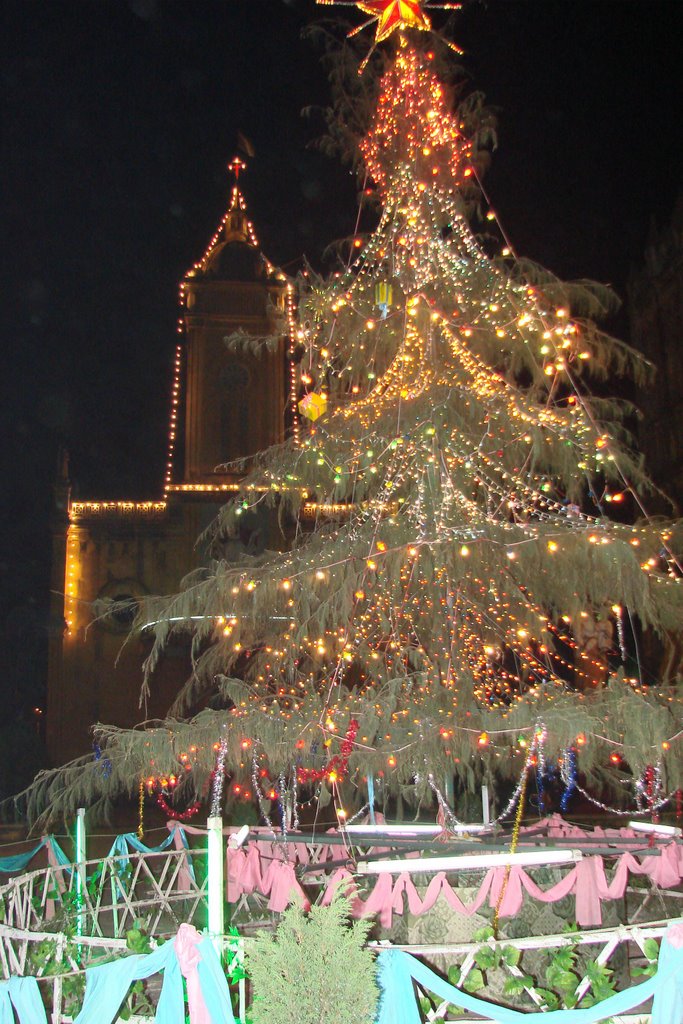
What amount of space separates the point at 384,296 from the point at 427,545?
2.80 metres

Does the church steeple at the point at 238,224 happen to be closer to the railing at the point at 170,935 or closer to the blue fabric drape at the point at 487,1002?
the railing at the point at 170,935

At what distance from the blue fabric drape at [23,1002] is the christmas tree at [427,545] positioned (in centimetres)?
253

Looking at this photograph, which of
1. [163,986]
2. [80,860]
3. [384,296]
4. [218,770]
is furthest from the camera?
[80,860]

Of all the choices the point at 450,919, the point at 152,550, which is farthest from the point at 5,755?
the point at 450,919

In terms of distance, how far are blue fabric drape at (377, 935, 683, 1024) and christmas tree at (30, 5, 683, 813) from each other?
2760 mm

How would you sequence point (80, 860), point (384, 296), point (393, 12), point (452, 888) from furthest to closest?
point (80, 860) < point (384, 296) < point (393, 12) < point (452, 888)

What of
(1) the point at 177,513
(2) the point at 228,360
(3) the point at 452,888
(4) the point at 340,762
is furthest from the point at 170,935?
(2) the point at 228,360

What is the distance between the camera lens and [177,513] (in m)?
34.3

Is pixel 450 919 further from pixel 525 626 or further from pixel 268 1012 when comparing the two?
pixel 268 1012

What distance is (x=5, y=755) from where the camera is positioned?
2966 centimetres

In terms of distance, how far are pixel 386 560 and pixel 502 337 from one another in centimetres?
280

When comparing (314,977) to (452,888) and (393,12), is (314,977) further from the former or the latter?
(393,12)

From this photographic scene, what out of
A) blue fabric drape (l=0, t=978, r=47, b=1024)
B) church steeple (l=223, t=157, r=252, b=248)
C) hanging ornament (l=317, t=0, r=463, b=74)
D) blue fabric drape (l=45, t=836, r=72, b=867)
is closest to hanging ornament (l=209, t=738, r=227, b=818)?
blue fabric drape (l=0, t=978, r=47, b=1024)

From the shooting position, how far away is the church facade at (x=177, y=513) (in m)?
32.1
